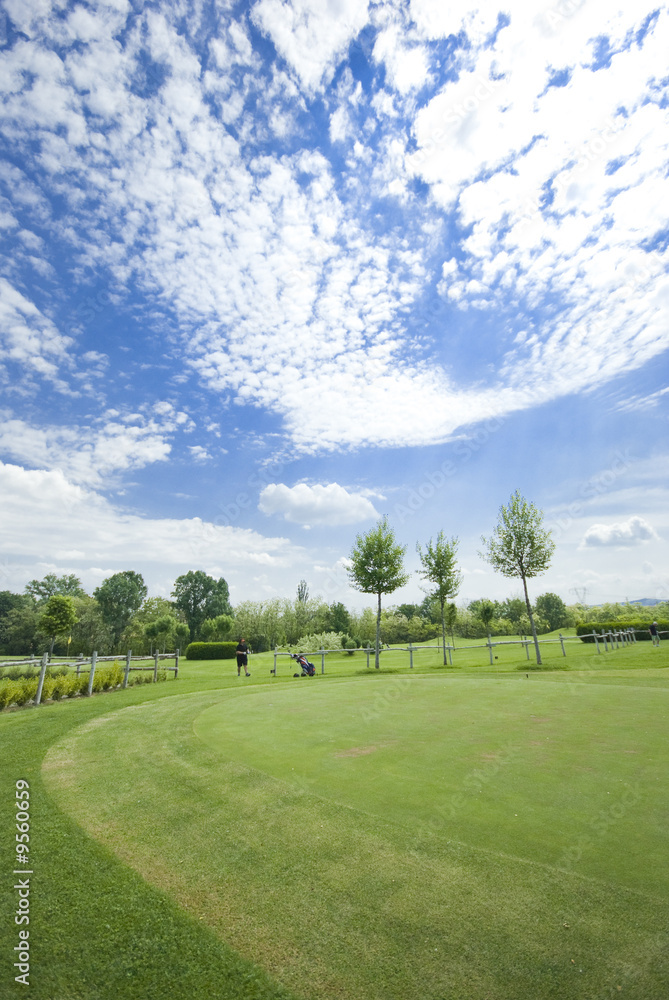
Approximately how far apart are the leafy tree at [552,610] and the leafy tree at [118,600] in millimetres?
58993

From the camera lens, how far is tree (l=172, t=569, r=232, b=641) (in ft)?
246

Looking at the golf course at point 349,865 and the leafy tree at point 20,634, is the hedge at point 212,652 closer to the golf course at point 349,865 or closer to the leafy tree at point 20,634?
the leafy tree at point 20,634

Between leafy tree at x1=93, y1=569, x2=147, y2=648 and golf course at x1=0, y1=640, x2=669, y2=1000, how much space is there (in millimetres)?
65212

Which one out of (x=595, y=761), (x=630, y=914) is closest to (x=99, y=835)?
(x=630, y=914)

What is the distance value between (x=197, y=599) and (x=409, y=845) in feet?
250

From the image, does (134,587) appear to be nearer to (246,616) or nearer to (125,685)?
(246,616)

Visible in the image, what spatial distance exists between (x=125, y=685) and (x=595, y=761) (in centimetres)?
1720

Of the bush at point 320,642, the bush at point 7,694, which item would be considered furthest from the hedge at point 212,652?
the bush at point 7,694

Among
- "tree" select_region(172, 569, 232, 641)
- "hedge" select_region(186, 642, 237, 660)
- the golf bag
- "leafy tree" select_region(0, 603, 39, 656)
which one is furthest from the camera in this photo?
"tree" select_region(172, 569, 232, 641)

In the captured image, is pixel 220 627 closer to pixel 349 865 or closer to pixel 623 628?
pixel 623 628

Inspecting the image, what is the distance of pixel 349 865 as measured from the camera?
405 cm

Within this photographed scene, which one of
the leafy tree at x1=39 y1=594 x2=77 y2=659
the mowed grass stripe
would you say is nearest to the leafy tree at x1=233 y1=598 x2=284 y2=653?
the leafy tree at x1=39 y1=594 x2=77 y2=659

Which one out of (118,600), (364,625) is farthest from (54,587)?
(364,625)

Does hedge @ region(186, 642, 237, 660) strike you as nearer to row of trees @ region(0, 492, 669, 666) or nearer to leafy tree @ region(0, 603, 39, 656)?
row of trees @ region(0, 492, 669, 666)
